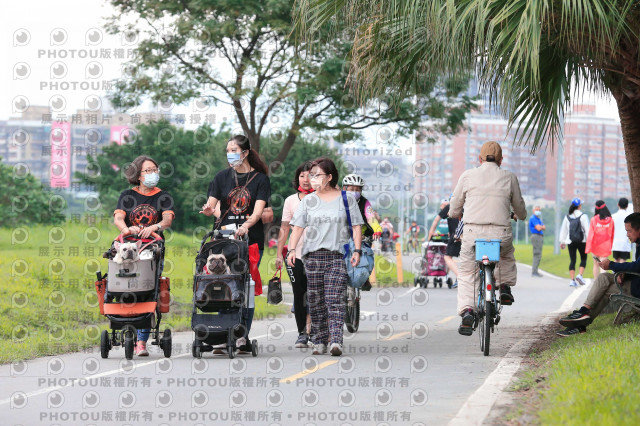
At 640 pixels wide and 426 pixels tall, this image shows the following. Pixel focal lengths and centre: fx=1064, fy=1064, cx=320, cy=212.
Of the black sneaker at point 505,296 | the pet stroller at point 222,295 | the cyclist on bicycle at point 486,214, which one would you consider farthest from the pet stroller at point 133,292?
the black sneaker at point 505,296

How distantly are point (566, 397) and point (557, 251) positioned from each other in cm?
4777

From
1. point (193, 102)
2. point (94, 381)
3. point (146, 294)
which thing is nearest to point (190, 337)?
point (146, 294)

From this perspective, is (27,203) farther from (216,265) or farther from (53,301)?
(216,265)

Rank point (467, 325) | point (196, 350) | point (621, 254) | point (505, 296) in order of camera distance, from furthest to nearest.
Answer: point (621, 254) < point (505, 296) < point (467, 325) < point (196, 350)

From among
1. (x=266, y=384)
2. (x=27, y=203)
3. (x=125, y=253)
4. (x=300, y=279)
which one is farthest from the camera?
(x=27, y=203)

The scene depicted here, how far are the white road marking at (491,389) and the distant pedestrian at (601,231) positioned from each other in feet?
35.2

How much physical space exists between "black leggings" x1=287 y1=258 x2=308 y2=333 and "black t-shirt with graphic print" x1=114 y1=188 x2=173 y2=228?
5.03 feet

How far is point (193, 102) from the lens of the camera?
82.9 feet

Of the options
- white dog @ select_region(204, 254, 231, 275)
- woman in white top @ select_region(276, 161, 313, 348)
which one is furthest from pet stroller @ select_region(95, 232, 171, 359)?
woman in white top @ select_region(276, 161, 313, 348)

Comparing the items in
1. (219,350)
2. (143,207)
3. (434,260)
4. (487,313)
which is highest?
(143,207)

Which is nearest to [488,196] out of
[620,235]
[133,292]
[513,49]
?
[513,49]

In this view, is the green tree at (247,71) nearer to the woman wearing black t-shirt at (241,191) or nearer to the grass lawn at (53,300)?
the grass lawn at (53,300)

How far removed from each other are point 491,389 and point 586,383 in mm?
1088

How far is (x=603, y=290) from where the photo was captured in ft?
35.8
